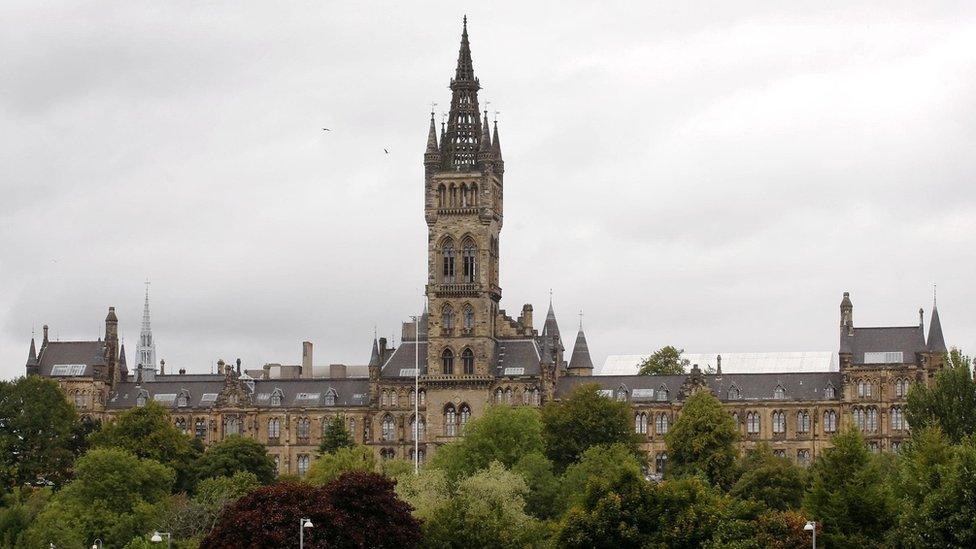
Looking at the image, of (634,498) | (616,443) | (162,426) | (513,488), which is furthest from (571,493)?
(162,426)

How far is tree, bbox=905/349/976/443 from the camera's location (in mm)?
150750

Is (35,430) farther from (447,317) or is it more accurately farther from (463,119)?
(463,119)

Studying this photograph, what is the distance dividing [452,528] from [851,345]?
73994mm

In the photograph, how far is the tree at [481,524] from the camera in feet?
398

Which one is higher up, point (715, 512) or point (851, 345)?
point (851, 345)

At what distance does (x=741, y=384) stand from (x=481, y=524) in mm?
74485

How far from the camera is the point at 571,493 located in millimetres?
146250

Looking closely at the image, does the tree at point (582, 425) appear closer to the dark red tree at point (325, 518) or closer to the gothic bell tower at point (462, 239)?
the gothic bell tower at point (462, 239)

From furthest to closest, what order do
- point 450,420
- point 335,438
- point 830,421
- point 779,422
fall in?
1. point 450,420
2. point 779,422
3. point 830,421
4. point 335,438

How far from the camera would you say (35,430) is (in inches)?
7008

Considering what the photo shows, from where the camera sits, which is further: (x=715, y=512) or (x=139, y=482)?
(x=139, y=482)

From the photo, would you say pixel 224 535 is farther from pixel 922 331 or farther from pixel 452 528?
pixel 922 331

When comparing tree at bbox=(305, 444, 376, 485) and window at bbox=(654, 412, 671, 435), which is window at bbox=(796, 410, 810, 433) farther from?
tree at bbox=(305, 444, 376, 485)

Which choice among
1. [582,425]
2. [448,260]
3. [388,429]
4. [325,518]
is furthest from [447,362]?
[325,518]
